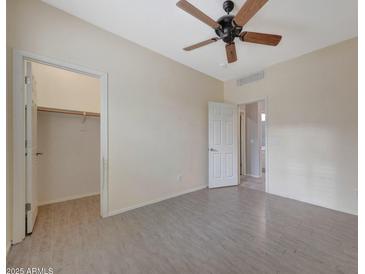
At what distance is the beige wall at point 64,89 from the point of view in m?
3.14

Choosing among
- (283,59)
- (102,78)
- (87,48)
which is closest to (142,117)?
(102,78)

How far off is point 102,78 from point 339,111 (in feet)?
12.9

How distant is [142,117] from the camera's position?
3.14 m

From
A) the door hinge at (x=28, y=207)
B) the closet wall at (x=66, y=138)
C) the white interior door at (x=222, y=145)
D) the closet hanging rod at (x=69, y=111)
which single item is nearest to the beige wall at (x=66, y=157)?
the closet wall at (x=66, y=138)

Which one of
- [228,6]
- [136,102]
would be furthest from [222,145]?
[228,6]

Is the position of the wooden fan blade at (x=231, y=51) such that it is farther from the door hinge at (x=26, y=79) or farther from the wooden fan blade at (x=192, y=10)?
the door hinge at (x=26, y=79)

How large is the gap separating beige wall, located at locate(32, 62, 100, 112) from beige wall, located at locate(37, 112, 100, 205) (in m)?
0.23

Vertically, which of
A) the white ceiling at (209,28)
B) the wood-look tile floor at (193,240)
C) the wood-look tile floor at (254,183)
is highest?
the white ceiling at (209,28)

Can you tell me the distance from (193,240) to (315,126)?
295 cm

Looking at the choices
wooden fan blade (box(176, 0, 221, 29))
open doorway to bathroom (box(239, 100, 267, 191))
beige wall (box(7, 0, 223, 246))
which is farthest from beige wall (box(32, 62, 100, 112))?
open doorway to bathroom (box(239, 100, 267, 191))

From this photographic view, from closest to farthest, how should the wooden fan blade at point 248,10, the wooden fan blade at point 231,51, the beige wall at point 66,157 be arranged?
1. the wooden fan blade at point 248,10
2. the wooden fan blade at point 231,51
3. the beige wall at point 66,157

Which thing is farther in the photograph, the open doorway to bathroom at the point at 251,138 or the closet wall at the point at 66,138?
the open doorway to bathroom at the point at 251,138

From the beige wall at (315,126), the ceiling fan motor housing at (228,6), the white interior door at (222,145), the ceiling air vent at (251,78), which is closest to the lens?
the ceiling fan motor housing at (228,6)

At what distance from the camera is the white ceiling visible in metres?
2.16
